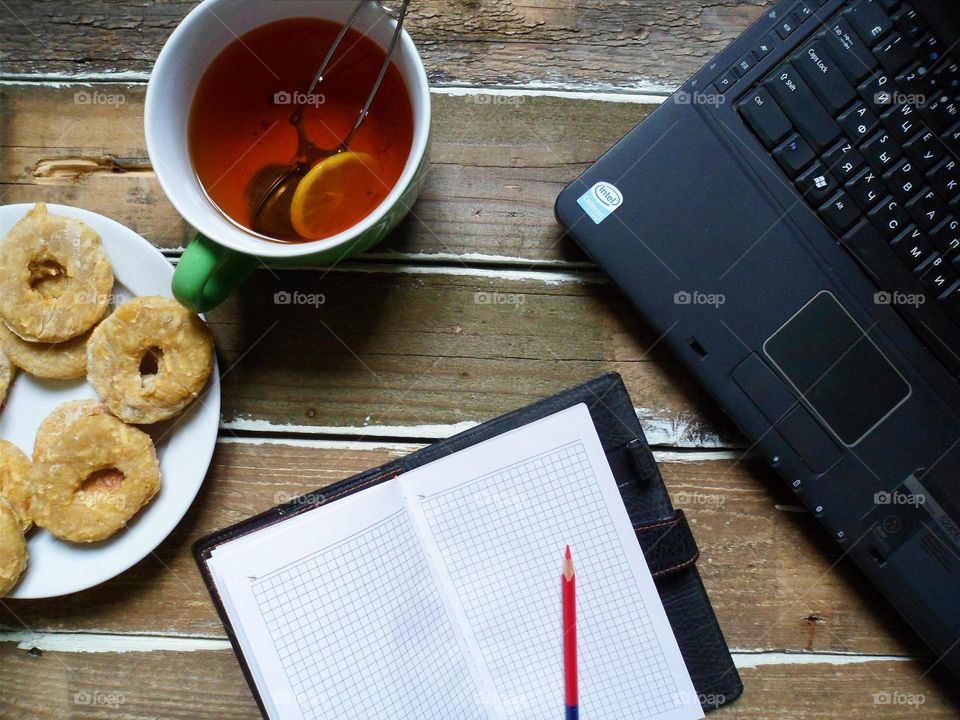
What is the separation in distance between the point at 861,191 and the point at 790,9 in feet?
0.51

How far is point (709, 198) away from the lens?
26.1 inches

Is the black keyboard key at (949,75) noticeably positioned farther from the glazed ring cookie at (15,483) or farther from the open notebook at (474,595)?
the glazed ring cookie at (15,483)

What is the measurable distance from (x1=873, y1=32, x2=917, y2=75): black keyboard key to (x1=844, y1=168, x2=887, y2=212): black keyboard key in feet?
0.27

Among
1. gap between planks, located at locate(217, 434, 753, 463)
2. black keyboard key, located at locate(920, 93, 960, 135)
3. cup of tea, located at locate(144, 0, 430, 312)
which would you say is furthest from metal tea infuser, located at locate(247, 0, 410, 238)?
black keyboard key, located at locate(920, 93, 960, 135)

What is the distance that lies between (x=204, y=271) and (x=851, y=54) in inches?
20.8

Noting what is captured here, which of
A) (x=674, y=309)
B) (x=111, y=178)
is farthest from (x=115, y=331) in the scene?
(x=674, y=309)

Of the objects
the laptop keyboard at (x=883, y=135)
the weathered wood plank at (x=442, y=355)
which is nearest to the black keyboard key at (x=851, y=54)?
the laptop keyboard at (x=883, y=135)

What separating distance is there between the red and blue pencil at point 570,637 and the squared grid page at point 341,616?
9cm

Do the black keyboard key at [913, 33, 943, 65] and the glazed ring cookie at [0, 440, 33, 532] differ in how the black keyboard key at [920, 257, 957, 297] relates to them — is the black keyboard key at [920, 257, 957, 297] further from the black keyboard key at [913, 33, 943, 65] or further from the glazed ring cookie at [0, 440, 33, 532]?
Answer: the glazed ring cookie at [0, 440, 33, 532]

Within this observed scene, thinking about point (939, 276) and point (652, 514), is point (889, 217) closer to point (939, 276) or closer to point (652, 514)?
point (939, 276)

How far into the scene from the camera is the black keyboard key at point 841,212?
2.05ft

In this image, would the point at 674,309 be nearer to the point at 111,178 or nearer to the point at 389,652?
the point at 389,652

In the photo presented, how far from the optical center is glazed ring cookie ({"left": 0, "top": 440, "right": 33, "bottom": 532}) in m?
0.67

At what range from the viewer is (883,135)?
2.01ft
